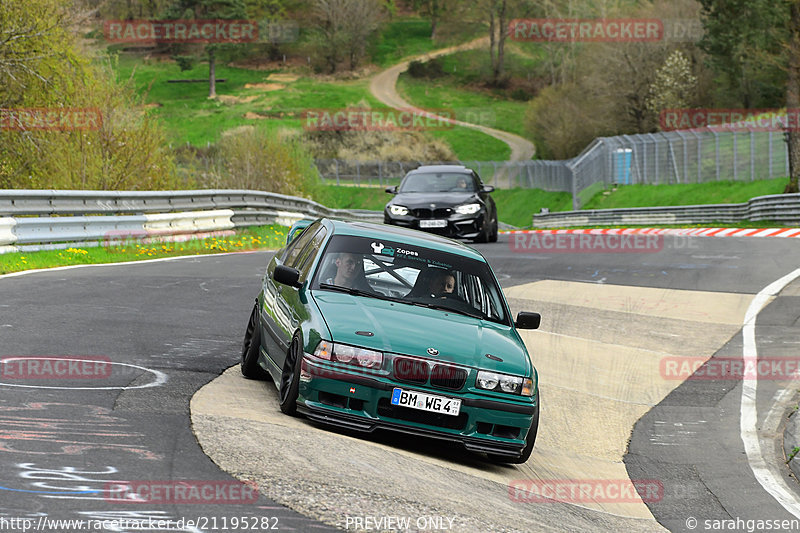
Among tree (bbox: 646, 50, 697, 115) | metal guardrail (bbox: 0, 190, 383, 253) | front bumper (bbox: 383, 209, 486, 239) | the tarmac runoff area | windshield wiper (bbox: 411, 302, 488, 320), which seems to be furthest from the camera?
tree (bbox: 646, 50, 697, 115)

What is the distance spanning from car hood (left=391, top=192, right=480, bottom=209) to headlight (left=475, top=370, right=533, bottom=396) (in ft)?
50.3

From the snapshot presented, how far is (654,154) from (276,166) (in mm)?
23784

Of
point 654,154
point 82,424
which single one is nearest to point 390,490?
point 82,424

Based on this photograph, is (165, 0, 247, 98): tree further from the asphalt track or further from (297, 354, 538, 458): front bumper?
(297, 354, 538, 458): front bumper

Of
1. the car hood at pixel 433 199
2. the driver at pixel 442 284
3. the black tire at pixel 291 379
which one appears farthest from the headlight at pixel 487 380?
the car hood at pixel 433 199

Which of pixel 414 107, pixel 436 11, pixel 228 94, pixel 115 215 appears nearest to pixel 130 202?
pixel 115 215

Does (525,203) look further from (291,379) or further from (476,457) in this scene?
(291,379)

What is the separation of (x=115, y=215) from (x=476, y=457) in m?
13.5

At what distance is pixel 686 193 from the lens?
49938mm

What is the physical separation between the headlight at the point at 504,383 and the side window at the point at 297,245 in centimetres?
257

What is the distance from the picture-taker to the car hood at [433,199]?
902 inches

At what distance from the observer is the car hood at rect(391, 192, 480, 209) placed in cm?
2291

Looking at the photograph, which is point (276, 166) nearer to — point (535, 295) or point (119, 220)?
point (119, 220)

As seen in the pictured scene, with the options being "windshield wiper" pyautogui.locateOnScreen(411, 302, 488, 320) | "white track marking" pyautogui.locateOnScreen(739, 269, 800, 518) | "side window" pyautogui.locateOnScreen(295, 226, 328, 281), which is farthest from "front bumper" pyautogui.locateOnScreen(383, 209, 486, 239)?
"windshield wiper" pyautogui.locateOnScreen(411, 302, 488, 320)
